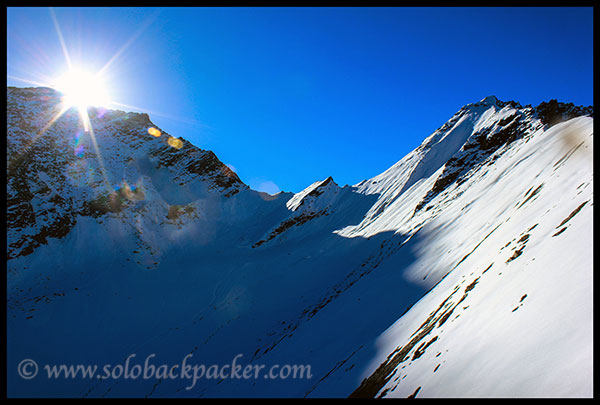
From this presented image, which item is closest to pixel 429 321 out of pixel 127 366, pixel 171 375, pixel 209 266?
pixel 171 375

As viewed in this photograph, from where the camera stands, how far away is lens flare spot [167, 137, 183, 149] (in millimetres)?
81250

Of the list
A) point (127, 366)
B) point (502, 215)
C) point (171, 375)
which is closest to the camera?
point (502, 215)

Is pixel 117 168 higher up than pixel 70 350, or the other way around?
pixel 117 168

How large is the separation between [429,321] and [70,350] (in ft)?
129

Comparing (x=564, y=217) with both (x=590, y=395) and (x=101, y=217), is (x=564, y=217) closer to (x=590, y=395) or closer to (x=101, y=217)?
(x=590, y=395)

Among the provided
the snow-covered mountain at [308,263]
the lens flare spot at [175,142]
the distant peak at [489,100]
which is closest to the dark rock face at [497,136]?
the snow-covered mountain at [308,263]

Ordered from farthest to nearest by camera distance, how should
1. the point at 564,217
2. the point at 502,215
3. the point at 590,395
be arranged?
the point at 502,215 → the point at 564,217 → the point at 590,395

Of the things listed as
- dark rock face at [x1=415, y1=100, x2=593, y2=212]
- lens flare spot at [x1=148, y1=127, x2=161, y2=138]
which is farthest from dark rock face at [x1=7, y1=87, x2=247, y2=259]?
dark rock face at [x1=415, y1=100, x2=593, y2=212]

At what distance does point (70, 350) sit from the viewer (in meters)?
31.5

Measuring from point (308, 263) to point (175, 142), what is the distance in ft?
193

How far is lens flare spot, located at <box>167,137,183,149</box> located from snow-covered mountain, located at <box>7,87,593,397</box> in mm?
542

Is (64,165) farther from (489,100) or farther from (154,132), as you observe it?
(489,100)

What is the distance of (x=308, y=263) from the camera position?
163 ft

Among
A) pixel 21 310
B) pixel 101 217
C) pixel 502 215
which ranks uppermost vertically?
pixel 101 217
